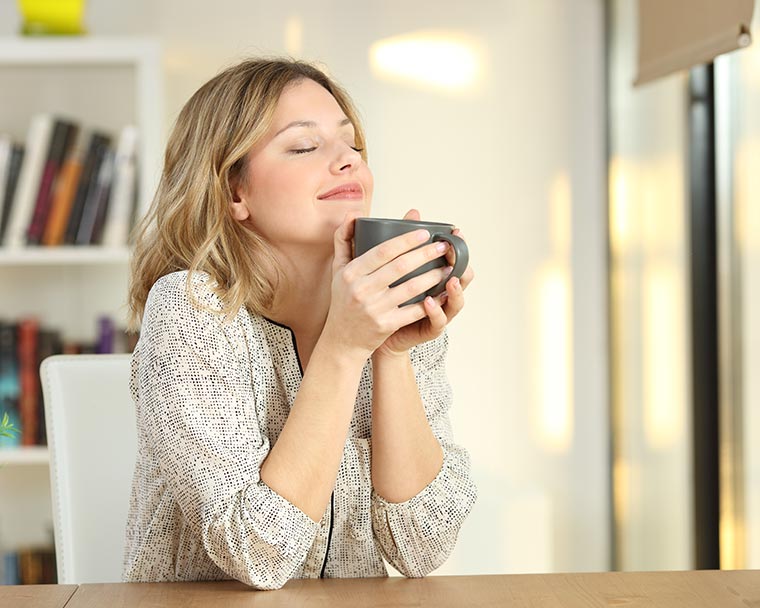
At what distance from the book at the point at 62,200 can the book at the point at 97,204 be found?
0.13 ft

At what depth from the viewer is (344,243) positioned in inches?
43.3

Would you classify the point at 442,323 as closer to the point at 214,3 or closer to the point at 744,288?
the point at 744,288

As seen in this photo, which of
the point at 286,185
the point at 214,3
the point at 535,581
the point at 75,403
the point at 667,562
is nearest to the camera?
the point at 535,581

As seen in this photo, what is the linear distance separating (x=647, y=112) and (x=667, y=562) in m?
1.16

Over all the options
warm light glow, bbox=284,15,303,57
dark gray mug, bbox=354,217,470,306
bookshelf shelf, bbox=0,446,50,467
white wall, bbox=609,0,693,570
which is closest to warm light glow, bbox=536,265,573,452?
white wall, bbox=609,0,693,570

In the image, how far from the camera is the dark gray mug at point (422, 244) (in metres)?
1.01

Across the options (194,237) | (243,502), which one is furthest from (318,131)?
(243,502)

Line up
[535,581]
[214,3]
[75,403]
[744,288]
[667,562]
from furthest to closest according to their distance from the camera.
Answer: [214,3] → [667,562] → [744,288] → [75,403] → [535,581]

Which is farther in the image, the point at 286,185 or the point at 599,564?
the point at 599,564

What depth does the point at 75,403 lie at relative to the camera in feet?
4.62

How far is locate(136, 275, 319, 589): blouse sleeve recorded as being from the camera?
1.01 m

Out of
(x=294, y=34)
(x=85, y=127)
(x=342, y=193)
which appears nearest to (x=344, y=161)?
(x=342, y=193)

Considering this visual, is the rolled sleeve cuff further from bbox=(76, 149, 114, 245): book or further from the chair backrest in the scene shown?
bbox=(76, 149, 114, 245): book

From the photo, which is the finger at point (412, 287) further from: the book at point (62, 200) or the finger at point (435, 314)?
the book at point (62, 200)
